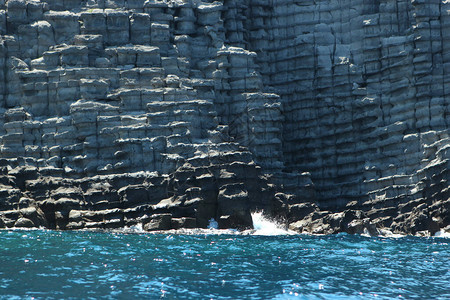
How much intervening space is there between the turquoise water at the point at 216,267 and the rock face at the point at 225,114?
6.91m

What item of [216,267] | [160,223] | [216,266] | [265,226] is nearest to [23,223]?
[160,223]

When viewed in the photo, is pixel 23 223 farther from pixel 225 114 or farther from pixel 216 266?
pixel 216 266

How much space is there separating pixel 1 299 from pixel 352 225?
34.7m

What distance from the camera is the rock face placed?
69938 mm

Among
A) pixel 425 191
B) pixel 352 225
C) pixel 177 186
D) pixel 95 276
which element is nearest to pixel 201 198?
pixel 177 186

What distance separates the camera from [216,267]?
160 feet

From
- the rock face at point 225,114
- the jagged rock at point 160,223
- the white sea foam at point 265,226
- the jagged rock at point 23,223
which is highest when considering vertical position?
the rock face at point 225,114

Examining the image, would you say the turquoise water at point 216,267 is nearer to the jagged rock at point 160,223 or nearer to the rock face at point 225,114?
the jagged rock at point 160,223

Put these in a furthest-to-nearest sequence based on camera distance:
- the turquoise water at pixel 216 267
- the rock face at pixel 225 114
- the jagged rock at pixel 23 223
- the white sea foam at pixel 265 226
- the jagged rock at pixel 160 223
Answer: the rock face at pixel 225 114 < the white sea foam at pixel 265 226 < the jagged rock at pixel 23 223 < the jagged rock at pixel 160 223 < the turquoise water at pixel 216 267

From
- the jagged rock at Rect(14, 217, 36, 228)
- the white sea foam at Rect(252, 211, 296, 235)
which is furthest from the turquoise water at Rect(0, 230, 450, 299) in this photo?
the white sea foam at Rect(252, 211, 296, 235)

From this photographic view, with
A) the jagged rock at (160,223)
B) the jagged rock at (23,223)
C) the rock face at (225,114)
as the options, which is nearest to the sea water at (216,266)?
the jagged rock at (160,223)

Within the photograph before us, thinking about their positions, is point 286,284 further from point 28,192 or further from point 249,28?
point 249,28

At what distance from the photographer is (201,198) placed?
6844cm

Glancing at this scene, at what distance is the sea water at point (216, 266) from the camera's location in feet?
139
